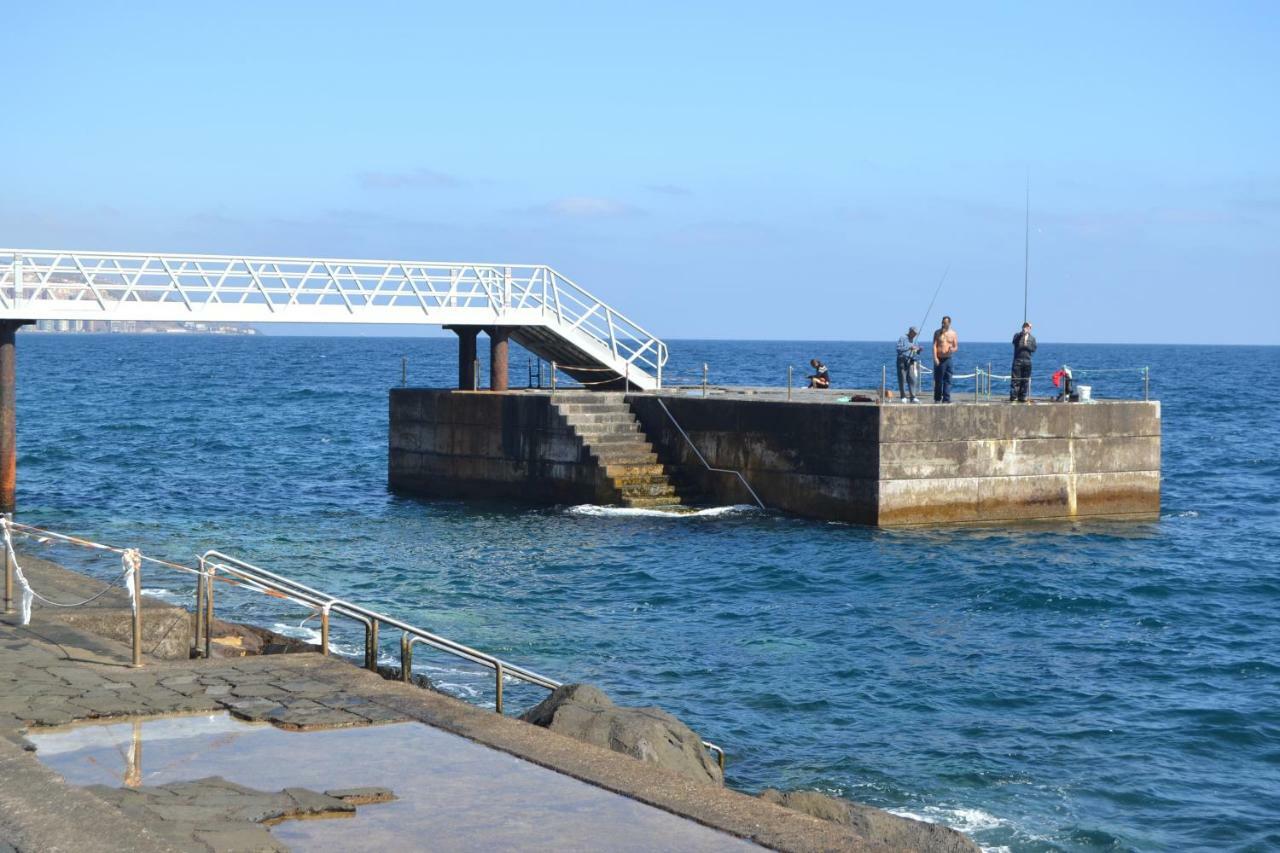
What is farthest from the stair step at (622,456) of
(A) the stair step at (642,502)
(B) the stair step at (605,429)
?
(A) the stair step at (642,502)

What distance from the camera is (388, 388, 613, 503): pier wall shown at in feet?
92.8

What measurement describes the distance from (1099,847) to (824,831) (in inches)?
156

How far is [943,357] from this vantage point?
25953 millimetres

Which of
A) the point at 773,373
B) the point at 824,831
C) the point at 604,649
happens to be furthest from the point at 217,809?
the point at 773,373

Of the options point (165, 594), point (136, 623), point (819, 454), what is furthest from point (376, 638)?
point (819, 454)

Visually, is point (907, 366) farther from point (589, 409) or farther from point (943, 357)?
point (589, 409)

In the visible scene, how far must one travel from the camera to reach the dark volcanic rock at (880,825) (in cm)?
1031

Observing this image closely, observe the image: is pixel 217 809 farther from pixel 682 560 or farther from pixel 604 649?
pixel 682 560

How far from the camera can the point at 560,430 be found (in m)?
28.3

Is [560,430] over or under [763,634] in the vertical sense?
over

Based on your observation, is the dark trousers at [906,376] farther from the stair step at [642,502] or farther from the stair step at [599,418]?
the stair step at [599,418]

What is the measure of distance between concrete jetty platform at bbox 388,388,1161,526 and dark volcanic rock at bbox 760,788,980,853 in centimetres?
1396

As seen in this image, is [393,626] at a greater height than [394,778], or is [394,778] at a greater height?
[393,626]

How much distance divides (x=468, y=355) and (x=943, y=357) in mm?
10326
